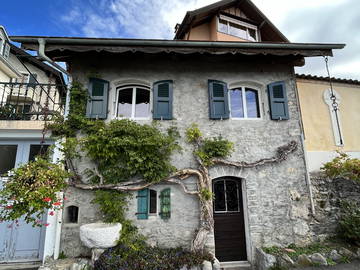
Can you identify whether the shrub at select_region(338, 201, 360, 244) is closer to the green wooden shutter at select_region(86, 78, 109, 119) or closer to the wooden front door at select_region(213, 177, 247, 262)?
the wooden front door at select_region(213, 177, 247, 262)

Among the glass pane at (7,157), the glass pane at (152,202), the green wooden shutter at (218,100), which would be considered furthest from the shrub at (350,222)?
the glass pane at (7,157)

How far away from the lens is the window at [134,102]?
5.31 metres

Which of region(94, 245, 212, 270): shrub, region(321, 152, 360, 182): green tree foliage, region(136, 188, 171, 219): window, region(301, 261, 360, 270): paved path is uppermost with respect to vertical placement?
region(321, 152, 360, 182): green tree foliage

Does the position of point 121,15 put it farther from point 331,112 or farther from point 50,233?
point 331,112

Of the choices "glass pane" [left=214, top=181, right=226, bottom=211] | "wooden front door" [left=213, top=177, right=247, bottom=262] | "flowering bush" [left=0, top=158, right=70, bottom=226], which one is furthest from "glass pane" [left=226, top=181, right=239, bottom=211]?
"flowering bush" [left=0, top=158, right=70, bottom=226]

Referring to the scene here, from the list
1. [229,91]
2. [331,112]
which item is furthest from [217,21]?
[331,112]

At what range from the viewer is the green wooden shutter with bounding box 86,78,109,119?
498cm

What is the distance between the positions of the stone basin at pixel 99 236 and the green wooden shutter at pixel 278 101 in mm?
5063

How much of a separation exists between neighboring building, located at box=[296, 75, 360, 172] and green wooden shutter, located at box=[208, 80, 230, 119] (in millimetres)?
3546

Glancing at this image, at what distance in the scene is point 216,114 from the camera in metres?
5.21

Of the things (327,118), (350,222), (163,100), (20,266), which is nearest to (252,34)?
(327,118)

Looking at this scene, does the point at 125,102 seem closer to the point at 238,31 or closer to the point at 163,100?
the point at 163,100

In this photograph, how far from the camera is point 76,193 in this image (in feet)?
14.9

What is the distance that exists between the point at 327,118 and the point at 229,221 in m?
5.50
